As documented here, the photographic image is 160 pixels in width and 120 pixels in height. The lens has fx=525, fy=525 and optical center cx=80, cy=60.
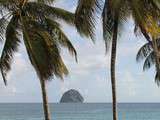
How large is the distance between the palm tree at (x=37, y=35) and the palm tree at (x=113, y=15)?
2.24 metres

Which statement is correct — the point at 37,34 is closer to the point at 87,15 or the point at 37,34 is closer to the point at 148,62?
the point at 87,15

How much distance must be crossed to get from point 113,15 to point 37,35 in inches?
162

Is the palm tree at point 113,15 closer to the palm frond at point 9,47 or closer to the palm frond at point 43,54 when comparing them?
the palm frond at point 43,54

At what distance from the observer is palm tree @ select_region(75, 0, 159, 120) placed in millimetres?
18516

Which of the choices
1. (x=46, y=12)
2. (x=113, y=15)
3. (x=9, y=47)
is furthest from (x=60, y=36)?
(x=113, y=15)

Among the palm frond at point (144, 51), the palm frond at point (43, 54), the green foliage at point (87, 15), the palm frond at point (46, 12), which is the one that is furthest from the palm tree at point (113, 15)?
the palm frond at point (144, 51)

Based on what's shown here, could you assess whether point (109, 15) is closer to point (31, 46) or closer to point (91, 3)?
point (91, 3)

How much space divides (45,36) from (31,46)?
1568 mm

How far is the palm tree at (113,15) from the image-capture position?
1852 cm

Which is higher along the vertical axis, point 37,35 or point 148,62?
point 37,35

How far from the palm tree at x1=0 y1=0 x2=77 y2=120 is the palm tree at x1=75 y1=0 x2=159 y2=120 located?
224 cm

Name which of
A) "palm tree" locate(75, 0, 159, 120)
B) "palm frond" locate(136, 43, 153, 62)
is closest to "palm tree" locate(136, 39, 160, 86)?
"palm frond" locate(136, 43, 153, 62)

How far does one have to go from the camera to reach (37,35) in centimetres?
2227

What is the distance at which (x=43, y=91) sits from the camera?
22.5 metres
